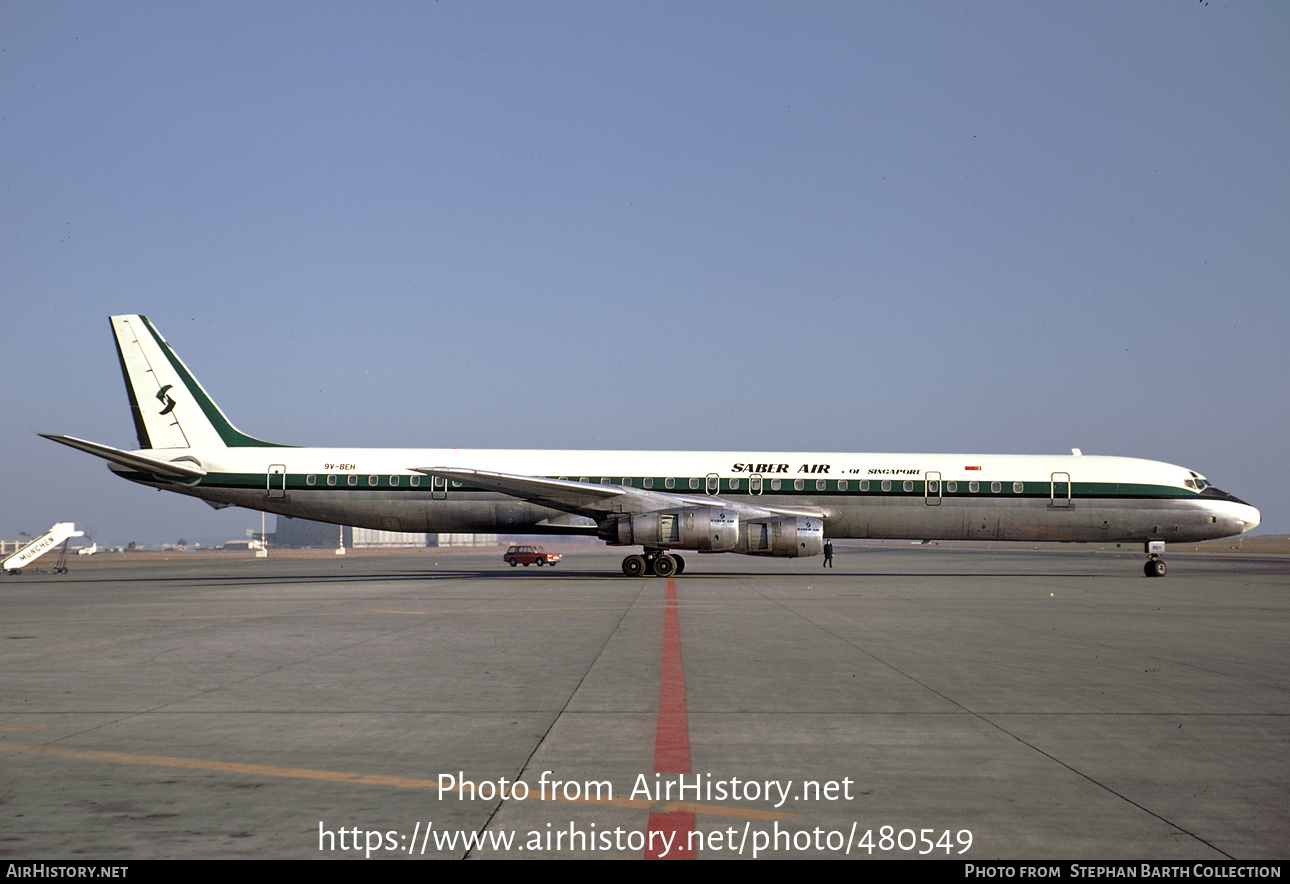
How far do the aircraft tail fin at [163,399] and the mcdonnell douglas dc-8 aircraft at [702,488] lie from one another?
7cm

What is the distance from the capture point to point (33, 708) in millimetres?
8016

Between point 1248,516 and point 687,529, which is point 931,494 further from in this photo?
point 1248,516

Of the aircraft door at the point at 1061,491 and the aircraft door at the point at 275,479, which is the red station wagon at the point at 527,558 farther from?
the aircraft door at the point at 1061,491

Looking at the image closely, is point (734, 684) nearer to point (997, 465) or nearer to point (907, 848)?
point (907, 848)

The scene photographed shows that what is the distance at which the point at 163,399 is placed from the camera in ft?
99.1

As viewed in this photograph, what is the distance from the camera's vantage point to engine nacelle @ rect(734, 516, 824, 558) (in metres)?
25.9

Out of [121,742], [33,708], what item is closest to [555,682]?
[121,742]

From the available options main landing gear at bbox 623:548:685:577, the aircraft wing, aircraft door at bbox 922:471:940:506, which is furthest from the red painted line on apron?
aircraft door at bbox 922:471:940:506

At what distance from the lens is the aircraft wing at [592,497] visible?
2645 cm

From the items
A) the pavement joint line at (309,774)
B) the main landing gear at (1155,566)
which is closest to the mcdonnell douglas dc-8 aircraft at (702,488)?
the main landing gear at (1155,566)

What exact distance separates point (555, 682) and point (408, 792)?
4106 millimetres

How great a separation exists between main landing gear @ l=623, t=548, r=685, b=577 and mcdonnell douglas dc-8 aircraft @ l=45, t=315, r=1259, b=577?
0.05 m

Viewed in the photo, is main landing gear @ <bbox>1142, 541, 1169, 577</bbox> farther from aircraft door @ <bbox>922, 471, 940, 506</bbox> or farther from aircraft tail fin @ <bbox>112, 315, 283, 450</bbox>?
aircraft tail fin @ <bbox>112, 315, 283, 450</bbox>

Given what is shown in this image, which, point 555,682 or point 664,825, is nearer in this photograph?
point 664,825
